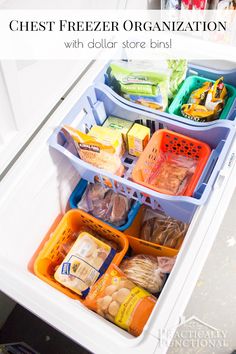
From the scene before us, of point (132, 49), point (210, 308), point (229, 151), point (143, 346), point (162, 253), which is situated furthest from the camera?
point (210, 308)

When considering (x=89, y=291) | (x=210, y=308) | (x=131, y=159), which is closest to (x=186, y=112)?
(x=131, y=159)

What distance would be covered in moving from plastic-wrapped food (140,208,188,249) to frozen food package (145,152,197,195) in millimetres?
125

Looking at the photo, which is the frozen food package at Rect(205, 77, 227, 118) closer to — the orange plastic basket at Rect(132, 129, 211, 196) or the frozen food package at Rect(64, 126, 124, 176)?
the orange plastic basket at Rect(132, 129, 211, 196)

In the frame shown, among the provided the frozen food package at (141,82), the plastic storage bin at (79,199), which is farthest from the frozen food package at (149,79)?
the plastic storage bin at (79,199)

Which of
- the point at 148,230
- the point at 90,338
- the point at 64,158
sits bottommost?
the point at 90,338

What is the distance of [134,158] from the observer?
106 cm

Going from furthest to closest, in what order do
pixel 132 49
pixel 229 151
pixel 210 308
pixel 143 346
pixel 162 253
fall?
pixel 210 308
pixel 132 49
pixel 162 253
pixel 229 151
pixel 143 346

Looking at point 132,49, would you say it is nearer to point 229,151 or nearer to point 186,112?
point 186,112

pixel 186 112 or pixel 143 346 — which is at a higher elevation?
pixel 186 112

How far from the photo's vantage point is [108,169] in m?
0.94

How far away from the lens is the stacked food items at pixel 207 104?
3.39ft

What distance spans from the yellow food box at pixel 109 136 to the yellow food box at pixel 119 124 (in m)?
0.02

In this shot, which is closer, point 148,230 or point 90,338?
point 90,338

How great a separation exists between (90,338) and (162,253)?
0.41 metres
